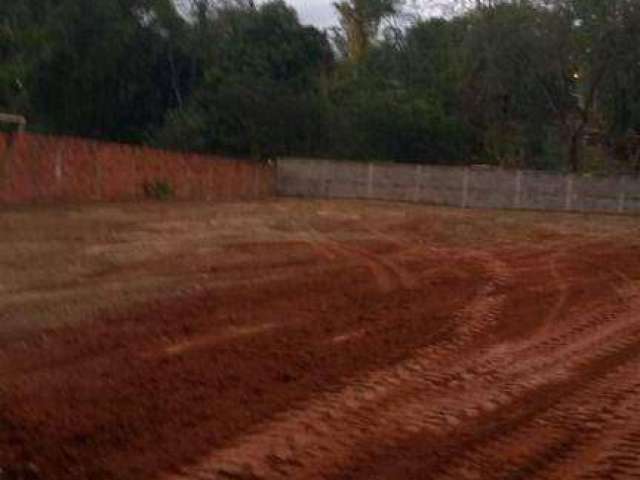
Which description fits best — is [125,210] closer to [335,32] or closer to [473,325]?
[473,325]

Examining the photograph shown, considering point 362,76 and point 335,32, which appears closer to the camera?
point 362,76

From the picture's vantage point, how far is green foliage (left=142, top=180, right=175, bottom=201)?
40.3 m

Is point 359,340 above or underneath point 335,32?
underneath

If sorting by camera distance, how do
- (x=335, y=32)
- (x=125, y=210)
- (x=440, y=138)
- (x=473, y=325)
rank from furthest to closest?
(x=335, y=32), (x=440, y=138), (x=125, y=210), (x=473, y=325)

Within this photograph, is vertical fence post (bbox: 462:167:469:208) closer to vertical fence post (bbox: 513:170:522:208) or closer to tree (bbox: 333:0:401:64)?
vertical fence post (bbox: 513:170:522:208)

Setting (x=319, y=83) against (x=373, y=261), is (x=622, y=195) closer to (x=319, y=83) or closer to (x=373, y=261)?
(x=319, y=83)

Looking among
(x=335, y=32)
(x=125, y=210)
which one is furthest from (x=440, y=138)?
(x=125, y=210)

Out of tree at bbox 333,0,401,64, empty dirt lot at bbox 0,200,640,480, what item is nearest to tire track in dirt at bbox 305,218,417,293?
empty dirt lot at bbox 0,200,640,480

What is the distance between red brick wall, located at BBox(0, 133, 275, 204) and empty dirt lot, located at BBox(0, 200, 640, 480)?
30.4ft

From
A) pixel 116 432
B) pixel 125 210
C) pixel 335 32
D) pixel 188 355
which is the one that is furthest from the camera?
pixel 335 32

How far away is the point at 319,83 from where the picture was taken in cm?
5728

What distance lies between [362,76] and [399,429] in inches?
2145

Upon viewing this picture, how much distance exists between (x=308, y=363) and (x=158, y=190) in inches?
1190

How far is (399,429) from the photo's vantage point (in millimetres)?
8773
